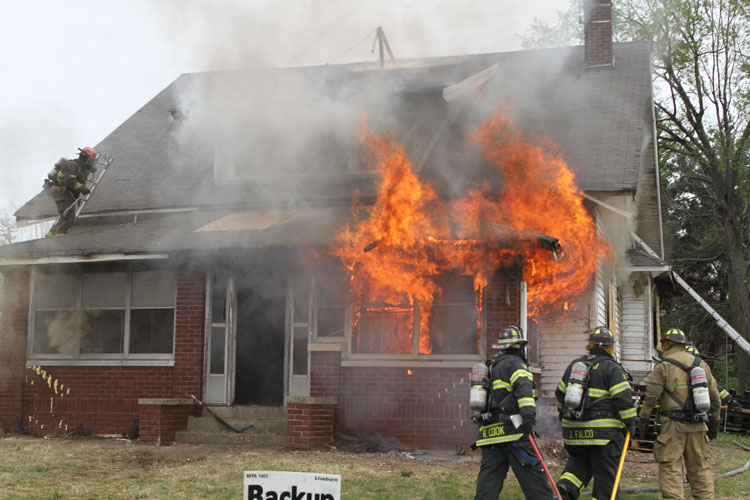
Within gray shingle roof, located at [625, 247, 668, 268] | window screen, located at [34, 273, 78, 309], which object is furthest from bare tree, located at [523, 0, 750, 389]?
window screen, located at [34, 273, 78, 309]

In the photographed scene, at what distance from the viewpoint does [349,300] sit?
1155cm

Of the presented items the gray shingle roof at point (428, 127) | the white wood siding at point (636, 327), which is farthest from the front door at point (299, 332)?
the white wood siding at point (636, 327)

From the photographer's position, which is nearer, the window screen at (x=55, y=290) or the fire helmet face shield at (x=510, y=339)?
the fire helmet face shield at (x=510, y=339)

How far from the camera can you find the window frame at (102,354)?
12.5 meters

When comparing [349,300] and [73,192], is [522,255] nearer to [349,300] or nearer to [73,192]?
[349,300]

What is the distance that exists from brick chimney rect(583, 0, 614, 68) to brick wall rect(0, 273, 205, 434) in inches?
368

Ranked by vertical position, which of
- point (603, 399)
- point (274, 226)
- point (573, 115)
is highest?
point (573, 115)

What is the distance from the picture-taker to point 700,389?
25.8 feet

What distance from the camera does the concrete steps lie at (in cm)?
1125

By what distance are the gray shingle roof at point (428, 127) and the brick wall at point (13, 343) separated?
183 centimetres

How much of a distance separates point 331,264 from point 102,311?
159 inches

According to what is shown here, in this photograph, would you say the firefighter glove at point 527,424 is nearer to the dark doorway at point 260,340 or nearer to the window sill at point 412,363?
the window sill at point 412,363

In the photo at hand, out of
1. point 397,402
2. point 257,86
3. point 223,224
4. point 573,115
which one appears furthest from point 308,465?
point 573,115

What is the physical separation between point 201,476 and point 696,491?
5.00 meters
